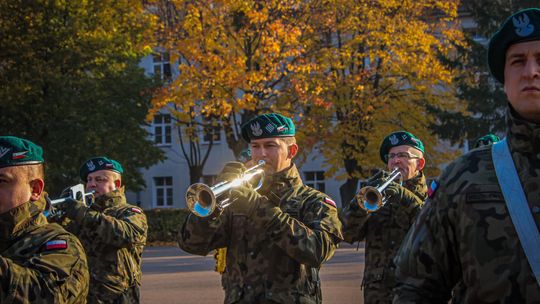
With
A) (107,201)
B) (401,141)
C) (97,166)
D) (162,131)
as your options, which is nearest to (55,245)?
(107,201)

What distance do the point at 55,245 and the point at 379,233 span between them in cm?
419

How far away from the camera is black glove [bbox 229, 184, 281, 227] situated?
5.45 m

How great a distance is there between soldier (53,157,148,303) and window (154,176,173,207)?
38.7 m

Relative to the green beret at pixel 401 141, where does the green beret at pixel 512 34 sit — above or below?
above

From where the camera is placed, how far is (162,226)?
30.1 metres

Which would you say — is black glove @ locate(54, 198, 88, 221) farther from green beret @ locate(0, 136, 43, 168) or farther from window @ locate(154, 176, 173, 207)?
window @ locate(154, 176, 173, 207)

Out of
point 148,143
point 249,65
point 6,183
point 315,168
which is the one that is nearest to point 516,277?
point 6,183

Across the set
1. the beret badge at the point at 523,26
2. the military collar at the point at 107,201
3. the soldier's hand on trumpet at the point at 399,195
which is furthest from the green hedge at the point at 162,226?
the beret badge at the point at 523,26

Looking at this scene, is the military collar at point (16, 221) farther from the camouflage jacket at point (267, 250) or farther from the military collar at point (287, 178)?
the military collar at point (287, 178)

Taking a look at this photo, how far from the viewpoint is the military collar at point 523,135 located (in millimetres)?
2924

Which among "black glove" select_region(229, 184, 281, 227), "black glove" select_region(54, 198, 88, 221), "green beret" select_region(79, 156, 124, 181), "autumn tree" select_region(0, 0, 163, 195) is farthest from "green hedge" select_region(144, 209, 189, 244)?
"black glove" select_region(229, 184, 281, 227)

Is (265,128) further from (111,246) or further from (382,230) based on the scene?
(111,246)

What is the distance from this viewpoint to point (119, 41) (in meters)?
30.3

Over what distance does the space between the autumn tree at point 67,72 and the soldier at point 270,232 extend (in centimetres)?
2332
